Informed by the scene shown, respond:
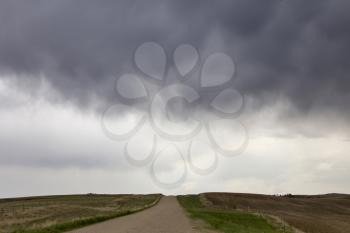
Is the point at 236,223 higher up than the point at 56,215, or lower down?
lower down

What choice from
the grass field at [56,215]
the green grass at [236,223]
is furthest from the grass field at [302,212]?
the grass field at [56,215]

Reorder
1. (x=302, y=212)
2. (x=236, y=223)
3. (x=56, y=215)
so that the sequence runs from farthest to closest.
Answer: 1. (x=302, y=212)
2. (x=56, y=215)
3. (x=236, y=223)

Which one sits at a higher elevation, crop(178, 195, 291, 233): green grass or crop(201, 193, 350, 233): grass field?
crop(201, 193, 350, 233): grass field

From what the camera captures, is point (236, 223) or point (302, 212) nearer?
point (236, 223)

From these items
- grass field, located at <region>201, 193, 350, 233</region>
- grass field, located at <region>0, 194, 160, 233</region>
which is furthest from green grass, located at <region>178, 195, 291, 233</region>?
grass field, located at <region>0, 194, 160, 233</region>

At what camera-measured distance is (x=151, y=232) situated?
30875 millimetres

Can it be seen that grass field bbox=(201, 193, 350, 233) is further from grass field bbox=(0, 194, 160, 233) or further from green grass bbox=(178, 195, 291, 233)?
grass field bbox=(0, 194, 160, 233)

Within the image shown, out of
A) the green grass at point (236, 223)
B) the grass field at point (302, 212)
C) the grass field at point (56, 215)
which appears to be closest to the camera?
the grass field at point (56, 215)

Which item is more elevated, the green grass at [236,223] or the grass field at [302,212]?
the grass field at [302,212]

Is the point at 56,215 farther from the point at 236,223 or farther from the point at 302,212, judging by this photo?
the point at 302,212

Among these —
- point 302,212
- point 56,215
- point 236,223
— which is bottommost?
point 236,223

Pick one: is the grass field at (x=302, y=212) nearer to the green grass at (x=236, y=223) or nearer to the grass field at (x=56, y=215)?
the green grass at (x=236, y=223)

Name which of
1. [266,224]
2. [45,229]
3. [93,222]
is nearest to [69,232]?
[45,229]

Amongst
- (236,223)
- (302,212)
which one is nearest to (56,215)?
(236,223)
